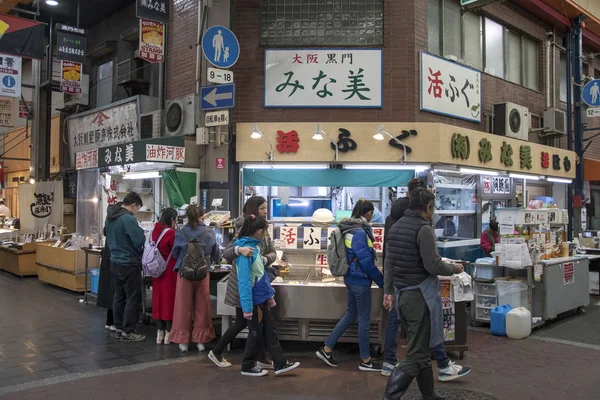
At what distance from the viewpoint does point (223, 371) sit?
5.99 metres

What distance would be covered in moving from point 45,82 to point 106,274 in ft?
33.9

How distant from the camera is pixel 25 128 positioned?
19.0m

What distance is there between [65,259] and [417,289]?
9.30 m

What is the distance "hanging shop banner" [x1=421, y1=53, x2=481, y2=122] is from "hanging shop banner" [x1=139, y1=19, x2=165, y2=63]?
558 cm

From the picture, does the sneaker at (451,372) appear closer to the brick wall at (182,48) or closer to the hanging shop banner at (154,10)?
the brick wall at (182,48)

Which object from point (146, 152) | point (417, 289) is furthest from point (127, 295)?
point (417, 289)

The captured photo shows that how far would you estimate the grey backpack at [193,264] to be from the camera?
261 inches

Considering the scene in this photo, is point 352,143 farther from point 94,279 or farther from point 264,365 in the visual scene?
point 94,279

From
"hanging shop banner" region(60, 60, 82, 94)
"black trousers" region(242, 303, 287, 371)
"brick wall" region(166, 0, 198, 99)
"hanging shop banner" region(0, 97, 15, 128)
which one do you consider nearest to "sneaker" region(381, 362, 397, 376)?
"black trousers" region(242, 303, 287, 371)

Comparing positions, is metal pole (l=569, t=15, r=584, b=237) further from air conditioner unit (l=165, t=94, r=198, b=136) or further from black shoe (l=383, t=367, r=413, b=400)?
black shoe (l=383, t=367, r=413, b=400)

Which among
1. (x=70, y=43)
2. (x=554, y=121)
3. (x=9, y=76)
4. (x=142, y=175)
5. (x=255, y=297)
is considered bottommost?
(x=255, y=297)

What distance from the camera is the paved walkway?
17.3 feet

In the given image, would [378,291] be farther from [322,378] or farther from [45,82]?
[45,82]

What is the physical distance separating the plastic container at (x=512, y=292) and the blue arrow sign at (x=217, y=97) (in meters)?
5.50
